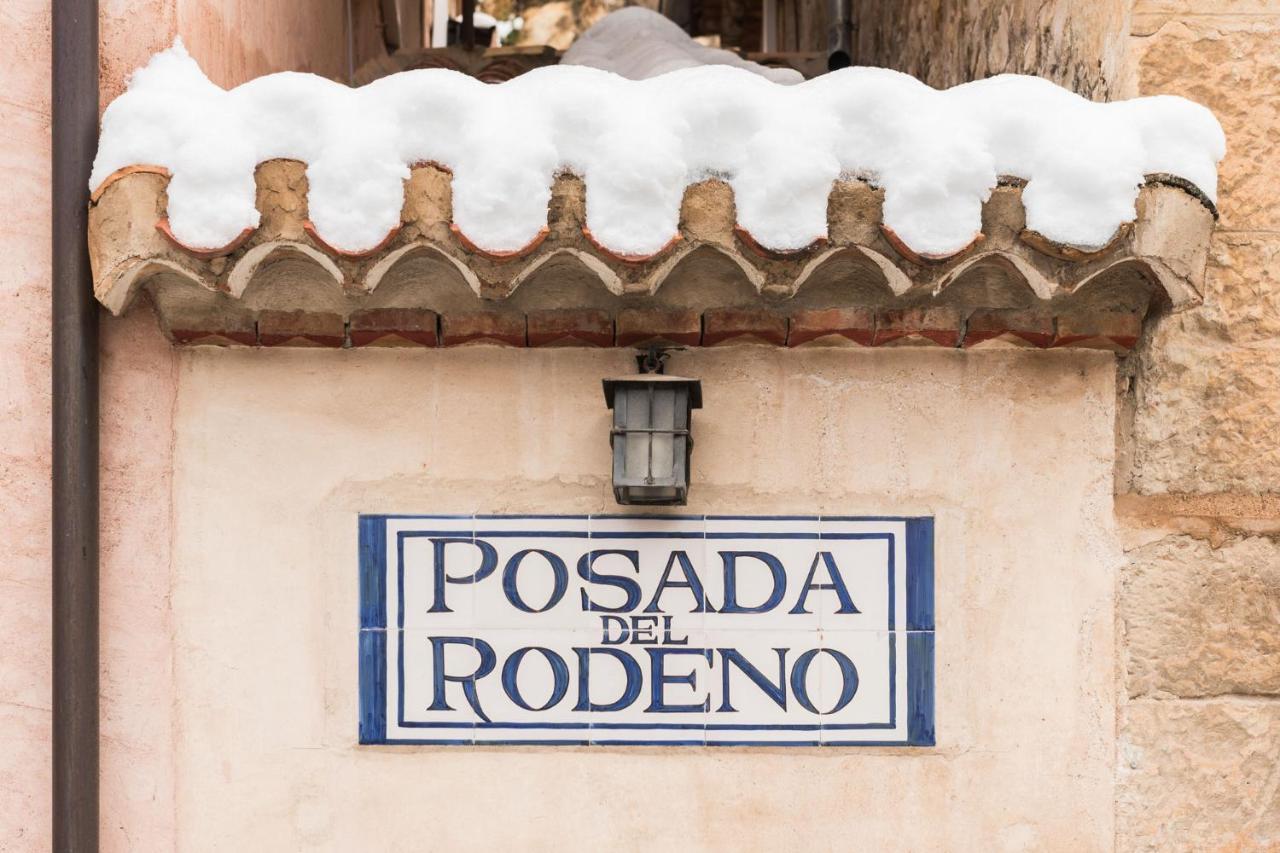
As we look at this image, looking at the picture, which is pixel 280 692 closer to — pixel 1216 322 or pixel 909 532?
pixel 909 532

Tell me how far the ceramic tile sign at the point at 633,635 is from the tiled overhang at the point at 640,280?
49 centimetres

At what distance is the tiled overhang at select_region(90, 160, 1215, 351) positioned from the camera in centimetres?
244

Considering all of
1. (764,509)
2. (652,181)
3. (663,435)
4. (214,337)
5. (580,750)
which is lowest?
(580,750)

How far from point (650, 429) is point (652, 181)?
565 mm

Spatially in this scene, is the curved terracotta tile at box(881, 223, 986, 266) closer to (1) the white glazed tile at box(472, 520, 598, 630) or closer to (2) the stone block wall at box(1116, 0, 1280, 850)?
(2) the stone block wall at box(1116, 0, 1280, 850)

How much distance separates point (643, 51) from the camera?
4332 mm

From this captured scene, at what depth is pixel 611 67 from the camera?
4344 millimetres

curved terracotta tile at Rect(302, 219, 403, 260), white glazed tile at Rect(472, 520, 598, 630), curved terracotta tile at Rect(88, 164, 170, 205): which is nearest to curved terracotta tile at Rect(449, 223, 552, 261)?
curved terracotta tile at Rect(302, 219, 403, 260)

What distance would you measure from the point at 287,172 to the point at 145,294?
58cm

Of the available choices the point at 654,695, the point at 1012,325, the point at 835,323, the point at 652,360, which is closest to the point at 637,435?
the point at 652,360

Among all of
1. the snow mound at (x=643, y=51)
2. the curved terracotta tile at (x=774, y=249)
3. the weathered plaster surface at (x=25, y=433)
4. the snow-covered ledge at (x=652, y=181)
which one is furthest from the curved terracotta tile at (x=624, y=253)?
the snow mound at (x=643, y=51)

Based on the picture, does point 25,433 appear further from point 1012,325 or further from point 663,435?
point 1012,325

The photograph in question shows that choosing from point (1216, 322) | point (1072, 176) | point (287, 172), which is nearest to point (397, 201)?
point (287, 172)

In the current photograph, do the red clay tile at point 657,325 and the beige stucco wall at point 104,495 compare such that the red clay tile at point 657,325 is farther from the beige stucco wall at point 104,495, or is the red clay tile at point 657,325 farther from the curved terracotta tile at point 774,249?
the beige stucco wall at point 104,495
